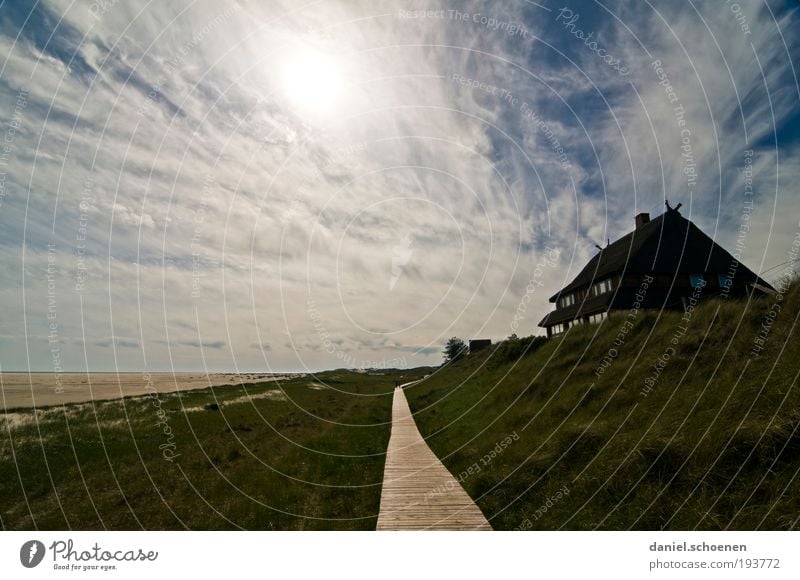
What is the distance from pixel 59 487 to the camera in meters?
12.2

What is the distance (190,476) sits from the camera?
13906 millimetres

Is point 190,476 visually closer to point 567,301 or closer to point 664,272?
point 664,272

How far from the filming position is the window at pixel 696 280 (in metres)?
29.3

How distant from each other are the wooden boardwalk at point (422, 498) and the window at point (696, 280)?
2591 cm

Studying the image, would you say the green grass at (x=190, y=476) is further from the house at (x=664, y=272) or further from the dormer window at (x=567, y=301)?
the dormer window at (x=567, y=301)

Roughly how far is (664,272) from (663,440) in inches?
1016

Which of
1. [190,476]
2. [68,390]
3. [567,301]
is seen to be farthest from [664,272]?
[68,390]

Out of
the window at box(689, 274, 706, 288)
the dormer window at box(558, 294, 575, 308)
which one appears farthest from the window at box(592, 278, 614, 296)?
the window at box(689, 274, 706, 288)

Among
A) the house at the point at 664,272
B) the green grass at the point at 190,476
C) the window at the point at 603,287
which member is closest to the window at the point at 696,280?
the house at the point at 664,272

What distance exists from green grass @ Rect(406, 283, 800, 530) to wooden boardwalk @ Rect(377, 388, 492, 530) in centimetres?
49
